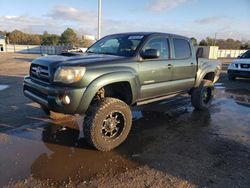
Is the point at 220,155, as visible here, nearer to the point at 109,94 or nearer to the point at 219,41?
the point at 109,94

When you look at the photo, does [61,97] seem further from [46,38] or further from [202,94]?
[46,38]

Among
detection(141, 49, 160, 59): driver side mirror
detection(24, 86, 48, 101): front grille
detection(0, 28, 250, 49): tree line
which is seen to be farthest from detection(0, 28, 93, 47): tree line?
detection(141, 49, 160, 59): driver side mirror

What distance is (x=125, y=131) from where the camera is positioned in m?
4.80

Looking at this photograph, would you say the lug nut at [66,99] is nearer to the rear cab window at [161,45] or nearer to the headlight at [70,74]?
the headlight at [70,74]

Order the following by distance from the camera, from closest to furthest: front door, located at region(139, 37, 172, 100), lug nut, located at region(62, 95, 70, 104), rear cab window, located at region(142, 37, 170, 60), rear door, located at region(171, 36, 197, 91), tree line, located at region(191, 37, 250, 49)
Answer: lug nut, located at region(62, 95, 70, 104) → front door, located at region(139, 37, 172, 100) → rear cab window, located at region(142, 37, 170, 60) → rear door, located at region(171, 36, 197, 91) → tree line, located at region(191, 37, 250, 49)

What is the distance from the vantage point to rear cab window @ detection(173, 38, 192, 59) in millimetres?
6204

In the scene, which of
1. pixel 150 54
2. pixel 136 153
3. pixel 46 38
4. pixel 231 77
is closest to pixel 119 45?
pixel 150 54

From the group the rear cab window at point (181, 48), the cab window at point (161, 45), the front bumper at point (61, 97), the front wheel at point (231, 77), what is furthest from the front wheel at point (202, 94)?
the front wheel at point (231, 77)

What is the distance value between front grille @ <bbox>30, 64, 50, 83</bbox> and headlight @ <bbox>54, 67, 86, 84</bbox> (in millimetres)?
342

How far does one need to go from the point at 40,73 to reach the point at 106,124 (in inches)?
57.2

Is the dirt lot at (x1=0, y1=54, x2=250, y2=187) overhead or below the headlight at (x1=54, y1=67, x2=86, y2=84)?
below

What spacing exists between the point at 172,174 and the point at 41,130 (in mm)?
2851

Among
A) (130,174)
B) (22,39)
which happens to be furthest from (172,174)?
(22,39)

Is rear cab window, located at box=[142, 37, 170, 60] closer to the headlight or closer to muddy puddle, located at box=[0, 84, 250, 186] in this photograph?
muddy puddle, located at box=[0, 84, 250, 186]
